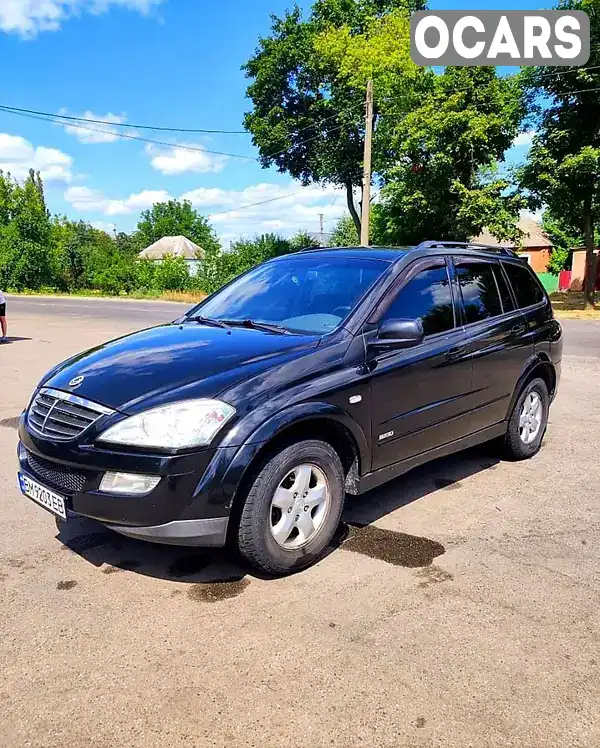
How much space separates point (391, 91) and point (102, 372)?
3236 cm

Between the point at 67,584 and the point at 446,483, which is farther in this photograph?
the point at 446,483

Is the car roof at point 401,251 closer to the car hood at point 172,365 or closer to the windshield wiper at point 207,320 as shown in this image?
the windshield wiper at point 207,320

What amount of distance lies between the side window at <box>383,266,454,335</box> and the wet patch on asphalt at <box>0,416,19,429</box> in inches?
175

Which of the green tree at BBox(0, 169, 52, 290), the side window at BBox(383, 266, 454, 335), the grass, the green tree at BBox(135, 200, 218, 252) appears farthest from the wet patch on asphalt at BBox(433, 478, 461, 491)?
the green tree at BBox(135, 200, 218, 252)

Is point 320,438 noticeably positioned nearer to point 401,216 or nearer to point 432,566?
point 432,566

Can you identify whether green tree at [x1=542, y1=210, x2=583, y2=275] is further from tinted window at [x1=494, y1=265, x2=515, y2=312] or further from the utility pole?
tinted window at [x1=494, y1=265, x2=515, y2=312]

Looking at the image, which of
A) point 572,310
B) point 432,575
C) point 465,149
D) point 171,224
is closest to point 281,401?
point 432,575

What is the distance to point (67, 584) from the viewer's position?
11.2 ft

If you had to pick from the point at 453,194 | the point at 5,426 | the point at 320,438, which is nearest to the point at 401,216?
the point at 453,194

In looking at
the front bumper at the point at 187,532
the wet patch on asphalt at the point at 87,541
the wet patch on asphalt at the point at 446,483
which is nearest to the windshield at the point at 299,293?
the front bumper at the point at 187,532

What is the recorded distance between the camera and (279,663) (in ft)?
8.87

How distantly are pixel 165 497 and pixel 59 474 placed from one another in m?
0.65

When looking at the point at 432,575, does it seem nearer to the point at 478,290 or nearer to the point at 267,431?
→ the point at 267,431

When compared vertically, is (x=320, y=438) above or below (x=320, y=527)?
above
